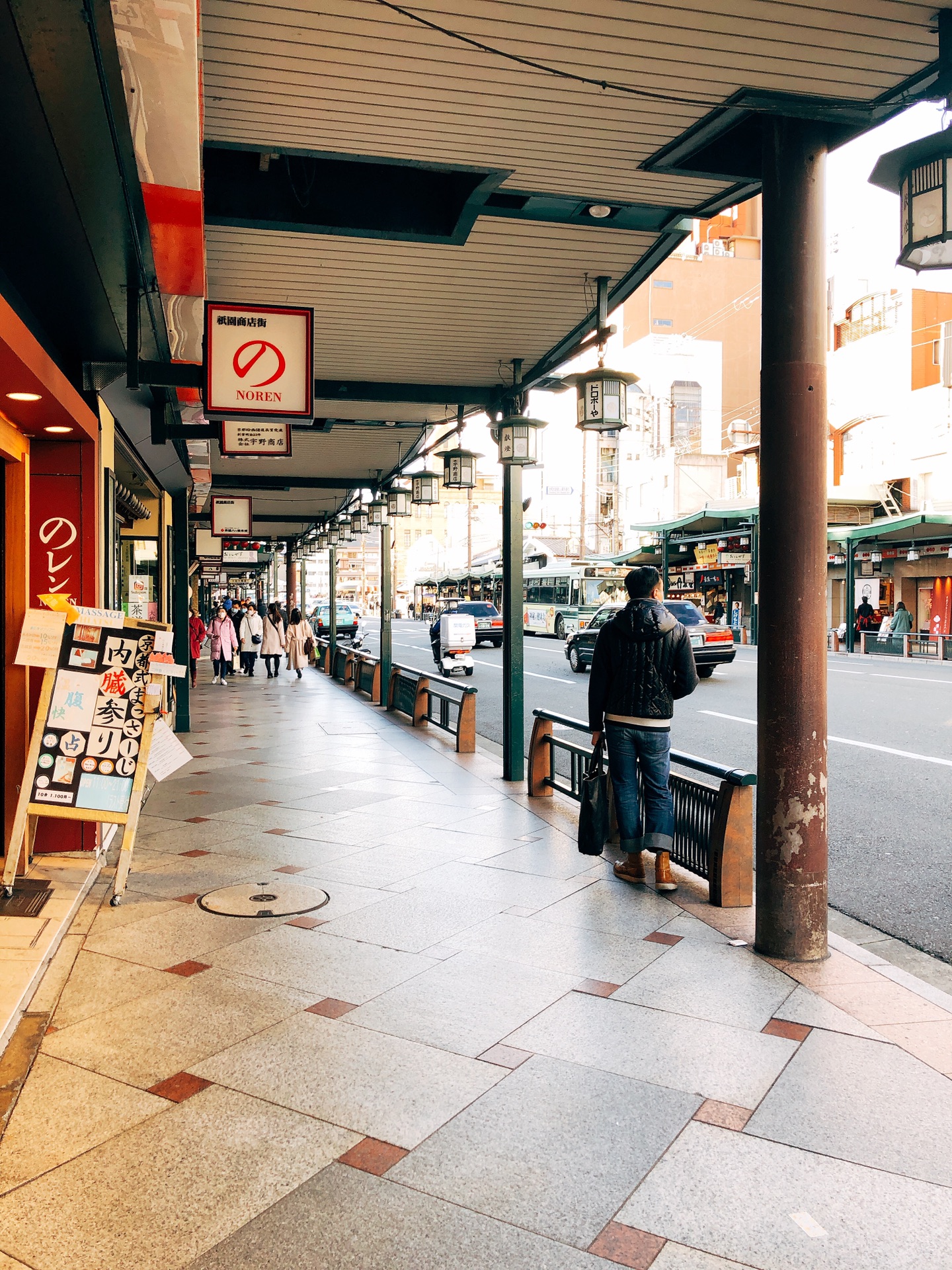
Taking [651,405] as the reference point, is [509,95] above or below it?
below

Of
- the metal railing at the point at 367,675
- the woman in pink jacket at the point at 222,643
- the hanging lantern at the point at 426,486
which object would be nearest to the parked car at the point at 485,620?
the woman in pink jacket at the point at 222,643

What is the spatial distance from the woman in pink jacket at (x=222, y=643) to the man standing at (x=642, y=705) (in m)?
17.6

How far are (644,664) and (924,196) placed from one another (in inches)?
113

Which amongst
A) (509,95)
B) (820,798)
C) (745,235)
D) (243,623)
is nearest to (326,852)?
(820,798)

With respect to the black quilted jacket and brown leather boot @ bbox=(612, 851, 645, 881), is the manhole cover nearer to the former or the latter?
brown leather boot @ bbox=(612, 851, 645, 881)

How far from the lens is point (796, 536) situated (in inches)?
183

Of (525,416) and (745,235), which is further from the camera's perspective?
(745,235)

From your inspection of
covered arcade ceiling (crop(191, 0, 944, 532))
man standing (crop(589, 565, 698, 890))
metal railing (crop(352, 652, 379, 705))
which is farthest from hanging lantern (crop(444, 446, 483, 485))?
metal railing (crop(352, 652, 379, 705))

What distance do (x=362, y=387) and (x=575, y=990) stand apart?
23.7 feet

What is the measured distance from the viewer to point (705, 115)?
15.2ft

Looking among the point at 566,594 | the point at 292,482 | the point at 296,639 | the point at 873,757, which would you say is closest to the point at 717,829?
the point at 873,757

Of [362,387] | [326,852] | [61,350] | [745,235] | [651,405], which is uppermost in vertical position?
[745,235]

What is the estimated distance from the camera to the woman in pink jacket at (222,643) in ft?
74.0

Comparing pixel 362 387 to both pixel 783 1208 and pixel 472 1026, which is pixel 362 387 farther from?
pixel 783 1208
